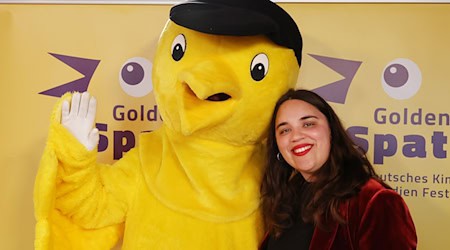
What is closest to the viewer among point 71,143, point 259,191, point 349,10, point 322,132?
point 71,143

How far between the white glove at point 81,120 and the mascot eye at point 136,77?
1.80 ft

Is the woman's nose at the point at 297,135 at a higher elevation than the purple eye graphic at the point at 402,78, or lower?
lower

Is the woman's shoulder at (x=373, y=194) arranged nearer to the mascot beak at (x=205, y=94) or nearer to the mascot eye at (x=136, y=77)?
the mascot beak at (x=205, y=94)

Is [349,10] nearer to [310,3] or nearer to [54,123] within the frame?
[310,3]

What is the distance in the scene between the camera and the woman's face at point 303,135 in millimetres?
1332

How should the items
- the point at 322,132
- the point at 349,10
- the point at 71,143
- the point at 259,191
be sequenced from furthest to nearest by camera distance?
the point at 349,10 < the point at 259,191 < the point at 322,132 < the point at 71,143

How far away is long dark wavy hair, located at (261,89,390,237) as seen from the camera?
1283 mm

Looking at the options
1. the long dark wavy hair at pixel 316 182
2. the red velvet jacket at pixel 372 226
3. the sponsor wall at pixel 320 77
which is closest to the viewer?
the red velvet jacket at pixel 372 226

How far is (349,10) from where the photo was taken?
1773mm

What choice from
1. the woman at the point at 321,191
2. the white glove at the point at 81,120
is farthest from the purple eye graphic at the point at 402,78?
the white glove at the point at 81,120

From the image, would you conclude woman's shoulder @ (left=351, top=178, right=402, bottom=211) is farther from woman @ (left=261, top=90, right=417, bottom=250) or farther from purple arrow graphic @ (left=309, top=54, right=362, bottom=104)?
purple arrow graphic @ (left=309, top=54, right=362, bottom=104)

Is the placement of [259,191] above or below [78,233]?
above

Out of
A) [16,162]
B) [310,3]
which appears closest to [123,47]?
[16,162]

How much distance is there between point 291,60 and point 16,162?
100 centimetres
